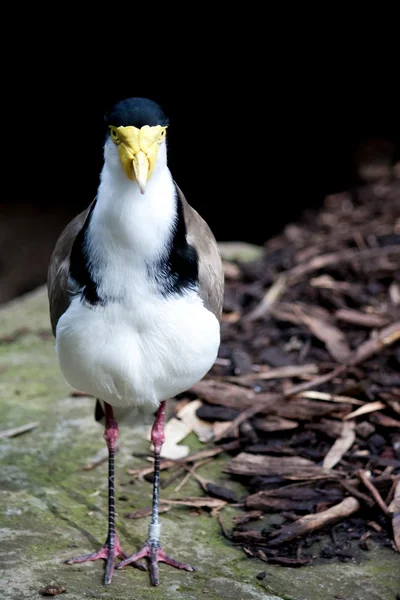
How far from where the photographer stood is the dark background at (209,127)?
30.7 feet

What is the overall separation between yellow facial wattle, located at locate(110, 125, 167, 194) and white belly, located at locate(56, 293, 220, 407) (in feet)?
1.62

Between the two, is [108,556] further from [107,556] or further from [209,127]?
[209,127]

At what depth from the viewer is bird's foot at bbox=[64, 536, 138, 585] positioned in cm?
335

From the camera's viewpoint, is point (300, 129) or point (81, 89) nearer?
point (300, 129)

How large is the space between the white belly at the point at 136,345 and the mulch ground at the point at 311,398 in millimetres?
841

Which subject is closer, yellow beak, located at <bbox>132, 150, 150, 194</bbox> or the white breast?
yellow beak, located at <bbox>132, 150, 150, 194</bbox>

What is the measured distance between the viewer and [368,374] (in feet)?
16.2

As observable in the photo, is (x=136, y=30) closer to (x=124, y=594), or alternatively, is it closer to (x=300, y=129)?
(x=300, y=129)

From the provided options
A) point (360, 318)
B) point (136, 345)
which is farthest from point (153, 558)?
point (360, 318)

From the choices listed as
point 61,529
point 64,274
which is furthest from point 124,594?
point 64,274

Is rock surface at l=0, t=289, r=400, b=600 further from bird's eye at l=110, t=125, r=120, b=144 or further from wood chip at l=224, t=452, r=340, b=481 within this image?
bird's eye at l=110, t=125, r=120, b=144

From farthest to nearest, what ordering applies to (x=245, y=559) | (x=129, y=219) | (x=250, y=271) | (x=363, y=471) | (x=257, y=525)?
(x=250, y=271), (x=363, y=471), (x=257, y=525), (x=245, y=559), (x=129, y=219)

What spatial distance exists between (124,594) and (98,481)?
0.96 meters

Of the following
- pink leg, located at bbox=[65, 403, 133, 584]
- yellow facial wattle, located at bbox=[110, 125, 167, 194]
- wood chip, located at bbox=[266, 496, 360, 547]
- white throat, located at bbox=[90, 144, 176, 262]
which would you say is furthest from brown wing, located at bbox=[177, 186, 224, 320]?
wood chip, located at bbox=[266, 496, 360, 547]
